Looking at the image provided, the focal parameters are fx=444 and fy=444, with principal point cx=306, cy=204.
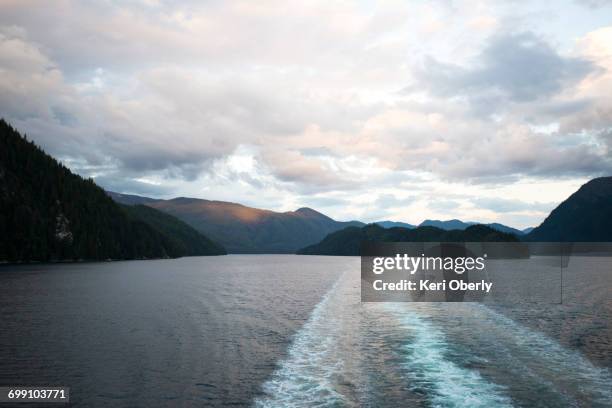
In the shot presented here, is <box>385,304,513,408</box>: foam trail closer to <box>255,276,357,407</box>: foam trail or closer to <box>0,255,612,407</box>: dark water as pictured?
<box>0,255,612,407</box>: dark water

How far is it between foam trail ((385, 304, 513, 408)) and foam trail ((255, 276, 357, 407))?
448 cm

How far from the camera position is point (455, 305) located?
60000 millimetres

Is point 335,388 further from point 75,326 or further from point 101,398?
point 75,326

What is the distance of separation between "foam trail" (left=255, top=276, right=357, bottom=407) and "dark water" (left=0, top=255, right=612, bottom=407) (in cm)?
10

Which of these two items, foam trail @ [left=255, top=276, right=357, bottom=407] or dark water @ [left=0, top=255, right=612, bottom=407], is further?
dark water @ [left=0, top=255, right=612, bottom=407]

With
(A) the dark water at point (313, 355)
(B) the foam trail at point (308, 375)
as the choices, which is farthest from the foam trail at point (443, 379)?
(B) the foam trail at point (308, 375)

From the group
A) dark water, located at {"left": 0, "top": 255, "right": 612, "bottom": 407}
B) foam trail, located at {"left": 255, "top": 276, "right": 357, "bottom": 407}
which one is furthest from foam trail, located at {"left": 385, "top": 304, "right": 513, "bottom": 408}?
foam trail, located at {"left": 255, "top": 276, "right": 357, "bottom": 407}

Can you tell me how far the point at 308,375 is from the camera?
83.0 ft

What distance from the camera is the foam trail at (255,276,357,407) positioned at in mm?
20703

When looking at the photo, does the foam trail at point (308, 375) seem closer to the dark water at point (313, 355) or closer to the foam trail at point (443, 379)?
the dark water at point (313, 355)

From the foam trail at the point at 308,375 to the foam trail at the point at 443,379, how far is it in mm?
4485

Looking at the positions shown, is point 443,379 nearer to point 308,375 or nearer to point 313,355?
point 308,375

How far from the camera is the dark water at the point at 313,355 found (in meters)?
21.6

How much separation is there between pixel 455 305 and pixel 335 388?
42127 mm
